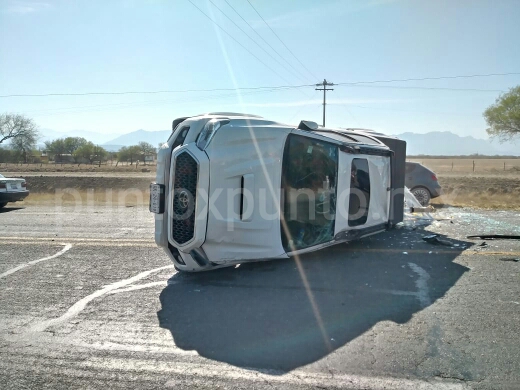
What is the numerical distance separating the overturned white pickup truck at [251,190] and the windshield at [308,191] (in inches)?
0.5

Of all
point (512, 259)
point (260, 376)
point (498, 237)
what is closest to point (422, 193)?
point (498, 237)

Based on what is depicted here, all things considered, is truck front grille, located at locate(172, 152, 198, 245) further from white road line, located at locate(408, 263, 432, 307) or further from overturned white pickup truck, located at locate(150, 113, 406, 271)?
white road line, located at locate(408, 263, 432, 307)

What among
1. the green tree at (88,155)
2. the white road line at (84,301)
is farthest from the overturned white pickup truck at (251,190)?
the green tree at (88,155)

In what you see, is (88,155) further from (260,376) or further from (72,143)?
(260,376)

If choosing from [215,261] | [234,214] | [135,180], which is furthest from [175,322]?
[135,180]

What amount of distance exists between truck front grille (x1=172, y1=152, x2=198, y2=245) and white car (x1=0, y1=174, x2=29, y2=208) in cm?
1077

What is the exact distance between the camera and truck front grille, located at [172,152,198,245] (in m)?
4.59

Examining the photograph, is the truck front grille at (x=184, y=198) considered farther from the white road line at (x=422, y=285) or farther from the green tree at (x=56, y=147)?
the green tree at (x=56, y=147)

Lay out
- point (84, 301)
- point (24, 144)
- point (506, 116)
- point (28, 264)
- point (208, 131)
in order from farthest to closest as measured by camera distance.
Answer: point (24, 144) < point (506, 116) < point (28, 264) < point (208, 131) < point (84, 301)

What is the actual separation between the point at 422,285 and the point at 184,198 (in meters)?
2.91

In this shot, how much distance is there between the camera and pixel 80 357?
3.21 meters

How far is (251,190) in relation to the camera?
4.91m

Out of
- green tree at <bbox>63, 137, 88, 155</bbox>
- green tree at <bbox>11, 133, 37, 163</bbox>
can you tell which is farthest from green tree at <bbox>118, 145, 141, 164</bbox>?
green tree at <bbox>11, 133, 37, 163</bbox>

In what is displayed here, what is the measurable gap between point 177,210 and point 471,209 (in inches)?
384
